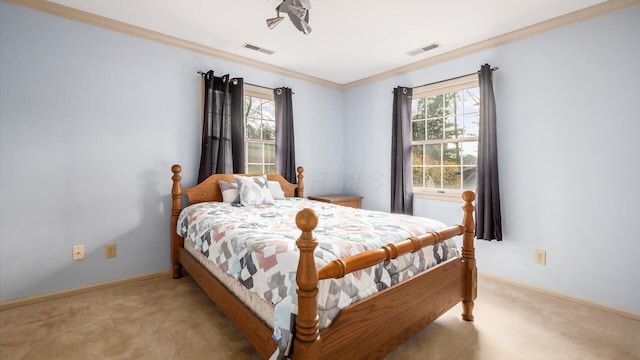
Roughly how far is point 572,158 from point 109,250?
4147 millimetres

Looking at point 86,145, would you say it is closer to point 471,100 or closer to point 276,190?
point 276,190

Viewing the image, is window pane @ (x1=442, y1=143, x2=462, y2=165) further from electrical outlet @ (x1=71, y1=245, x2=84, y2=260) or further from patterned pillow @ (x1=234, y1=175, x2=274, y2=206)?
electrical outlet @ (x1=71, y1=245, x2=84, y2=260)

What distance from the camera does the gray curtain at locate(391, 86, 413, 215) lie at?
11.8 ft

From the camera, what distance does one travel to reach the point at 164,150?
293 cm

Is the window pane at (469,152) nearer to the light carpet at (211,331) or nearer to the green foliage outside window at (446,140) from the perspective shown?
the green foliage outside window at (446,140)

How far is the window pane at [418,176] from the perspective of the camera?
12.1ft

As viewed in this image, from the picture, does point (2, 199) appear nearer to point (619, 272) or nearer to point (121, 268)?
point (121, 268)

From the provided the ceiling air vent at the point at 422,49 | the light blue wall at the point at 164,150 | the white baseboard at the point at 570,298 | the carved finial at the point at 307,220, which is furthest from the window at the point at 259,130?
the white baseboard at the point at 570,298

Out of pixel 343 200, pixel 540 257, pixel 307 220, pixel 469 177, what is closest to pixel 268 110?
pixel 343 200

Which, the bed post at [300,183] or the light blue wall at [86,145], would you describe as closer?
the light blue wall at [86,145]

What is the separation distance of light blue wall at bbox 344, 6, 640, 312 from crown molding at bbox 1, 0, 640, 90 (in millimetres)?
67

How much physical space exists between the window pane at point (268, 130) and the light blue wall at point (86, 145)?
858mm

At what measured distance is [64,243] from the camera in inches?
96.6

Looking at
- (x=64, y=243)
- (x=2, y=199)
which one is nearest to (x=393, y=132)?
(x=64, y=243)
